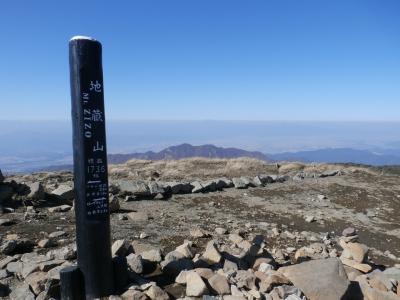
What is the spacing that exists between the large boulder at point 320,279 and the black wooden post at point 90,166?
303 cm

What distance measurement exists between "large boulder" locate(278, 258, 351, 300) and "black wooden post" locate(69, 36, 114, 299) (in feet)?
9.95

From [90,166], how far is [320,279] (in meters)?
4.09

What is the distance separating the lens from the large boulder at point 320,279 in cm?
691

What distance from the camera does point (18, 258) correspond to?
8.12 meters

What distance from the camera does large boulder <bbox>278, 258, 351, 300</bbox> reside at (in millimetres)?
6914

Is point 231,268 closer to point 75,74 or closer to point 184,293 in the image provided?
point 184,293

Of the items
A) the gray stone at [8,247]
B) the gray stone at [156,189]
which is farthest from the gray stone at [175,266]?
the gray stone at [156,189]

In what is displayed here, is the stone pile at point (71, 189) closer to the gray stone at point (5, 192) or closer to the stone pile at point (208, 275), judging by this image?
the gray stone at point (5, 192)

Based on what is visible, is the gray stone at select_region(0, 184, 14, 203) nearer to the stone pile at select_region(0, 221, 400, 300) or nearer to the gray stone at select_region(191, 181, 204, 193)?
the stone pile at select_region(0, 221, 400, 300)

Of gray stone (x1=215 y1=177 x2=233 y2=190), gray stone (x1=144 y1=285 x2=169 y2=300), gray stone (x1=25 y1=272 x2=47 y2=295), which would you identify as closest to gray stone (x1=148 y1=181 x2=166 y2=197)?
gray stone (x1=215 y1=177 x2=233 y2=190)

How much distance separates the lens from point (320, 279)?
7.11 m

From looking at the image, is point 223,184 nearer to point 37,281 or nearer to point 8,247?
point 8,247

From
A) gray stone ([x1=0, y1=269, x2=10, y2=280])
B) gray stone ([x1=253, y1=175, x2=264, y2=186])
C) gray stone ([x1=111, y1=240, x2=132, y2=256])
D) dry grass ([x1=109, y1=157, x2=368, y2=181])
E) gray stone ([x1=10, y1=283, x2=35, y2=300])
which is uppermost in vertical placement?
gray stone ([x1=111, y1=240, x2=132, y2=256])

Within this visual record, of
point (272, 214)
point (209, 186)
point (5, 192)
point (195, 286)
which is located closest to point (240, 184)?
point (209, 186)
